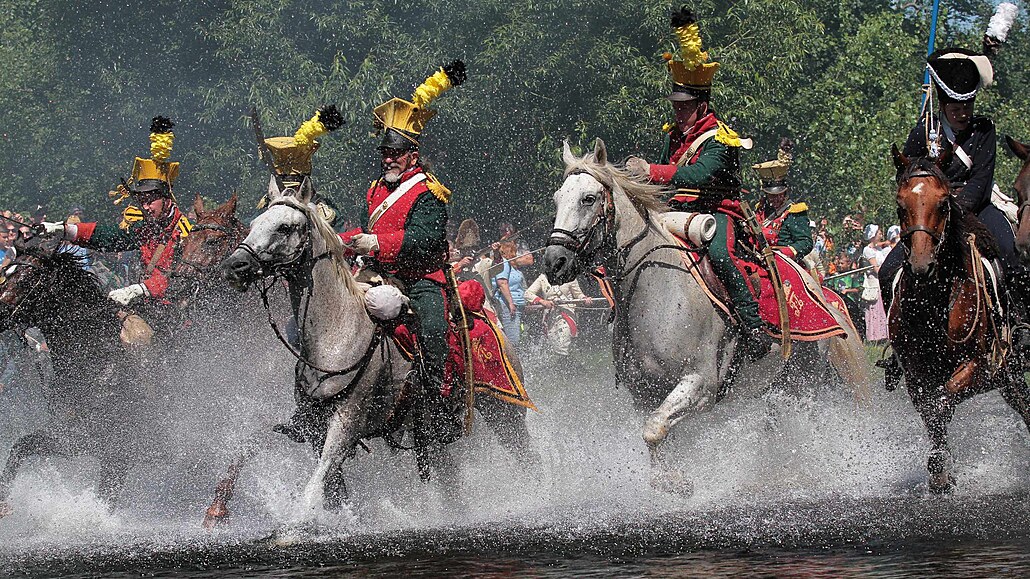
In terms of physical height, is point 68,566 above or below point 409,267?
below

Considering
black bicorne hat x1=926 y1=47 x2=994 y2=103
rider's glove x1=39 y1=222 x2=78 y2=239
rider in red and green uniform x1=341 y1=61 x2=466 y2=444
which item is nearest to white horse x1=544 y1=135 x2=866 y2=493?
rider in red and green uniform x1=341 y1=61 x2=466 y2=444

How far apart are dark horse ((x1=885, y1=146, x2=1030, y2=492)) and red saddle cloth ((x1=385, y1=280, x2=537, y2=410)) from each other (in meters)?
2.66

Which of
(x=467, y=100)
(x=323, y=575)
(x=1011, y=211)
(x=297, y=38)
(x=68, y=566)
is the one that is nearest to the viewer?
(x=323, y=575)

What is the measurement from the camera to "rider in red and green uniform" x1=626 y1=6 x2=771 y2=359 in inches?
458

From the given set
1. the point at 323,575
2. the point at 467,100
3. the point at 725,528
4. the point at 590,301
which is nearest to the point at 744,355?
the point at 725,528

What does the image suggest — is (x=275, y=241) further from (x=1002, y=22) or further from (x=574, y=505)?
(x=1002, y=22)

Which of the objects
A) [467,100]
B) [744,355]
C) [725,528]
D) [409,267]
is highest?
[467,100]

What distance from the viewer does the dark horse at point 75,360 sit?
455 inches

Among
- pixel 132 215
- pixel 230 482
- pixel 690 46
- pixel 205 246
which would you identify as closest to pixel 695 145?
pixel 690 46

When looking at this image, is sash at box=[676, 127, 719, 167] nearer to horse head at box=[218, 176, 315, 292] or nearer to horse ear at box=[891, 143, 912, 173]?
horse ear at box=[891, 143, 912, 173]

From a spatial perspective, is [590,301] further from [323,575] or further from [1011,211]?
[323,575]

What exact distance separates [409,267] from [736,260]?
101 inches

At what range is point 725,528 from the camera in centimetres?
962

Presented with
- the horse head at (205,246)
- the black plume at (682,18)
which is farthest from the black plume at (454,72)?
the horse head at (205,246)
